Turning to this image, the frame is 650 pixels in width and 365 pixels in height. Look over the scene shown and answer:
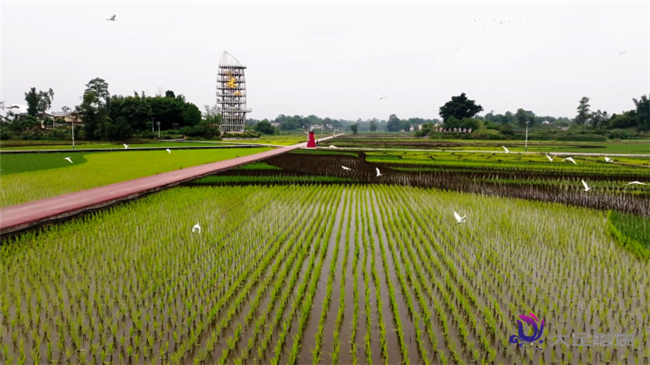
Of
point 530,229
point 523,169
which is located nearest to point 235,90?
point 523,169

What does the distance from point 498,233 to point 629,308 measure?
3.58 m

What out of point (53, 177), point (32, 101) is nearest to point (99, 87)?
point (32, 101)

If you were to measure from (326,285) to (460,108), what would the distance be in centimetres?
8033

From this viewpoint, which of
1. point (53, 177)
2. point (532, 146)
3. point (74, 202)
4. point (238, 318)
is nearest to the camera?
point (238, 318)

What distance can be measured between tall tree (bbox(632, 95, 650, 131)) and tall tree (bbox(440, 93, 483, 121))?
85.9 feet

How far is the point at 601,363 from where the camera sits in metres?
3.88

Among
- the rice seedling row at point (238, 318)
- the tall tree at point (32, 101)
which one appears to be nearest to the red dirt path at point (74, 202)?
the rice seedling row at point (238, 318)

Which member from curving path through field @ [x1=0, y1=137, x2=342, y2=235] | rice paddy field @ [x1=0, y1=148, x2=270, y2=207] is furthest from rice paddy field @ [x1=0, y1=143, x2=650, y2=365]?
rice paddy field @ [x1=0, y1=148, x2=270, y2=207]

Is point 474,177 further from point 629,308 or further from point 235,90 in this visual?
point 235,90

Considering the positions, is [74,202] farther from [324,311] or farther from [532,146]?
[532,146]

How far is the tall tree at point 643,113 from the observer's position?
61.5 meters

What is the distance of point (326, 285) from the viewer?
18.6 feet

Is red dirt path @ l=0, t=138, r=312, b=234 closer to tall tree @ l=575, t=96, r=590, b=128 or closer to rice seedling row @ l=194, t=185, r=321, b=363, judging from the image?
rice seedling row @ l=194, t=185, r=321, b=363

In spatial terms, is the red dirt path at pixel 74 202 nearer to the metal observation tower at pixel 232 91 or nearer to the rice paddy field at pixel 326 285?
the rice paddy field at pixel 326 285
